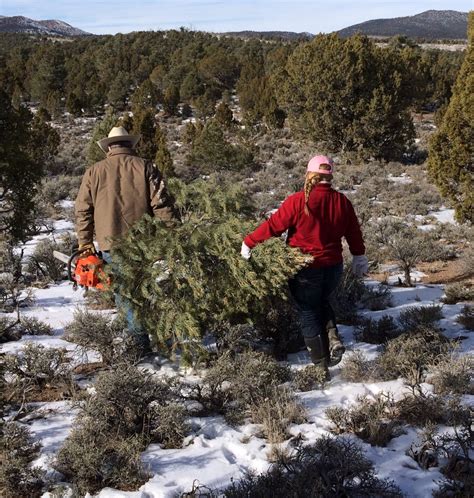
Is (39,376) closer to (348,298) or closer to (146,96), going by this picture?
(348,298)

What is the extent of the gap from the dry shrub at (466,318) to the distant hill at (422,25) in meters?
151

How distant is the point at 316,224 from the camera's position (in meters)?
3.67

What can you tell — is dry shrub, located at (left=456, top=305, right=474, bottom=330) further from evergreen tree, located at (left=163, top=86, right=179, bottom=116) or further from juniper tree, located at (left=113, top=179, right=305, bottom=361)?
evergreen tree, located at (left=163, top=86, right=179, bottom=116)

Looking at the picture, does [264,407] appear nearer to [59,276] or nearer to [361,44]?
[59,276]

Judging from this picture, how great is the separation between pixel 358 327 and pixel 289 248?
1.68m

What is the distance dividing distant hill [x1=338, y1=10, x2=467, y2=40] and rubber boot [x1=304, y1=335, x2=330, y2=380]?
153006 mm

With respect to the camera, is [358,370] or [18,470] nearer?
[18,470]

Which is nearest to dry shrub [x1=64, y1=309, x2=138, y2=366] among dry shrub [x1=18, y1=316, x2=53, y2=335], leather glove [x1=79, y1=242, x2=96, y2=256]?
leather glove [x1=79, y1=242, x2=96, y2=256]

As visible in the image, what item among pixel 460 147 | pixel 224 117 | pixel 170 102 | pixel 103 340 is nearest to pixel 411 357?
pixel 103 340

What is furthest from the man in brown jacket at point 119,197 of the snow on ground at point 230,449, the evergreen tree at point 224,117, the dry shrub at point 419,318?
the evergreen tree at point 224,117

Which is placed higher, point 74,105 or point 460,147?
point 74,105

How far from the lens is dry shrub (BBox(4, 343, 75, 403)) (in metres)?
3.72

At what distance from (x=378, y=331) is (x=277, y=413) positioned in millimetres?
1808

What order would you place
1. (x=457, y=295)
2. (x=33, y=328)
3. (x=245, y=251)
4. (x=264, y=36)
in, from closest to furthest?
1. (x=245, y=251)
2. (x=33, y=328)
3. (x=457, y=295)
4. (x=264, y=36)
